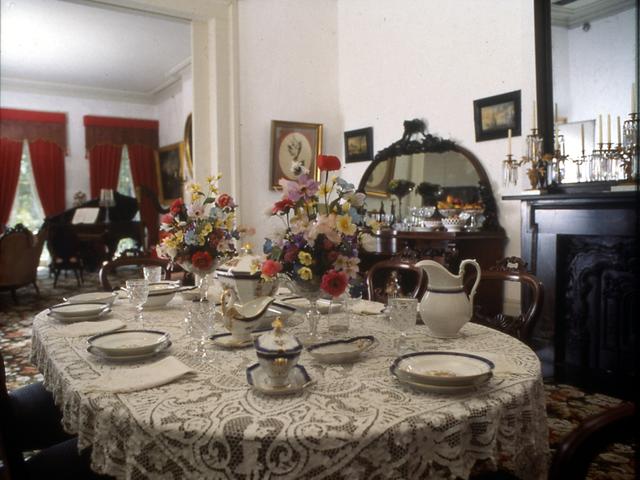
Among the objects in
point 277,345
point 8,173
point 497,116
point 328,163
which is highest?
point 8,173

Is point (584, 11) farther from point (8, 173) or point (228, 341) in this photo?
point (8, 173)

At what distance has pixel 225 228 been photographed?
7.09ft

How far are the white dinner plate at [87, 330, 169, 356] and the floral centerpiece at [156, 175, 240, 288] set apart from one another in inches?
21.1

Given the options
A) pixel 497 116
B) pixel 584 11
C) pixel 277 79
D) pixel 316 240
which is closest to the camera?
pixel 316 240

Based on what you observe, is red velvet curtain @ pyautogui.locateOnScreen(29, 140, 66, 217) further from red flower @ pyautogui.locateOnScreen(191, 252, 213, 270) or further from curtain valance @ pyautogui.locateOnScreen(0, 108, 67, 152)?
red flower @ pyautogui.locateOnScreen(191, 252, 213, 270)

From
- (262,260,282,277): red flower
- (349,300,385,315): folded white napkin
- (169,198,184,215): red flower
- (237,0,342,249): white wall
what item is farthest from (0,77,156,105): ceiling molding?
(262,260,282,277): red flower

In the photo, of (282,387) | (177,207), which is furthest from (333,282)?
(177,207)

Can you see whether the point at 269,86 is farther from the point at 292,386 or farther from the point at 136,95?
the point at 136,95

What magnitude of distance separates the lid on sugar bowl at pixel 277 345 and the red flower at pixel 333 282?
0.97 ft

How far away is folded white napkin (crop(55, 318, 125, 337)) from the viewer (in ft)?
5.57

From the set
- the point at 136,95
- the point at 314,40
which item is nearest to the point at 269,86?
the point at 314,40

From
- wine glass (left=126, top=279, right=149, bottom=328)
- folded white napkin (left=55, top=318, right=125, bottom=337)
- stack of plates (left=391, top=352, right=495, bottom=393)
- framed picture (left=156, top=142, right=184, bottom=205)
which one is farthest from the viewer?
framed picture (left=156, top=142, right=184, bottom=205)

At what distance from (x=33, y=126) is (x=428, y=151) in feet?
25.1

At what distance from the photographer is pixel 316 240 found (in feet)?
4.89
